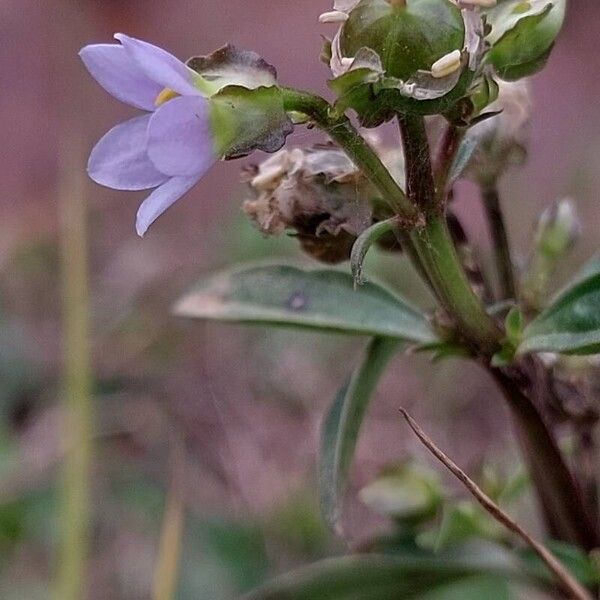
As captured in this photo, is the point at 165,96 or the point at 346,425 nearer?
the point at 165,96

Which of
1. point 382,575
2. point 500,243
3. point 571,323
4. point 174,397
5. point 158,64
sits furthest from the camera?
point 174,397

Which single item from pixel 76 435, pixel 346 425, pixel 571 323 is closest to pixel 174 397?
pixel 76 435

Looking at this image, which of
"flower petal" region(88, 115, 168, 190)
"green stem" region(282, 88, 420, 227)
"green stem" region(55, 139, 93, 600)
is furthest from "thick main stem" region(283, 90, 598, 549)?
"green stem" region(55, 139, 93, 600)

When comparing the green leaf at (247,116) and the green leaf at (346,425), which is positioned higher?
the green leaf at (247,116)

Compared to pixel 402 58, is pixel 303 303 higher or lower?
lower

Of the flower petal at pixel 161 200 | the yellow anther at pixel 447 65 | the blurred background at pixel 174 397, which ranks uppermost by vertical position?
the yellow anther at pixel 447 65

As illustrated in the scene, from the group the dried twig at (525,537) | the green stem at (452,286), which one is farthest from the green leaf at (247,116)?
the dried twig at (525,537)

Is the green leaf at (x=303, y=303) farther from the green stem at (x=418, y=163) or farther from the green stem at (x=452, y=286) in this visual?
the green stem at (x=418, y=163)

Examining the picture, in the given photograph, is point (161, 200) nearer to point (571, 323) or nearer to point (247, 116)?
point (247, 116)
